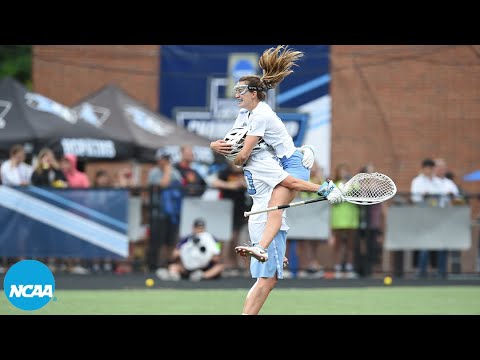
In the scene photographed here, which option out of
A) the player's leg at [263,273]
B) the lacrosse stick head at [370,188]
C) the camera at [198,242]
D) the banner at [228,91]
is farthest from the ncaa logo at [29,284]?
the banner at [228,91]

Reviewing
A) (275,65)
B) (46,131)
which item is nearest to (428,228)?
(46,131)

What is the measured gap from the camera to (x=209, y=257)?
1773cm

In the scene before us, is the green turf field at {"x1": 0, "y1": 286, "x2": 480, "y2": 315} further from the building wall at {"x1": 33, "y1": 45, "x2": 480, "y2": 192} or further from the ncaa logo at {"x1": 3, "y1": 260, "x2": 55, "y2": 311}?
the building wall at {"x1": 33, "y1": 45, "x2": 480, "y2": 192}

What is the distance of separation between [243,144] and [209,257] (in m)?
8.08

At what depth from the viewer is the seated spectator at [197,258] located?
1761 cm

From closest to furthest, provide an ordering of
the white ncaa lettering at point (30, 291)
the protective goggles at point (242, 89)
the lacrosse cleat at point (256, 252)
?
the lacrosse cleat at point (256, 252)
the protective goggles at point (242, 89)
the white ncaa lettering at point (30, 291)

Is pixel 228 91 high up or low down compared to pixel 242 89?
up

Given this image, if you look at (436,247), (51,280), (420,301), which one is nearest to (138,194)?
(436,247)

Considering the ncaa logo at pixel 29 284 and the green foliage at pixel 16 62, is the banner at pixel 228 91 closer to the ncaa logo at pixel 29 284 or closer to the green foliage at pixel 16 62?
the ncaa logo at pixel 29 284

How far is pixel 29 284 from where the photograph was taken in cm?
1055

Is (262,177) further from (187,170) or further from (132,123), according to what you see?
(132,123)

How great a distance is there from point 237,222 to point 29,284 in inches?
334

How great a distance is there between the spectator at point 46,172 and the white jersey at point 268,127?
29.6 feet

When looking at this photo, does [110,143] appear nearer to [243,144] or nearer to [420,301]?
[420,301]
